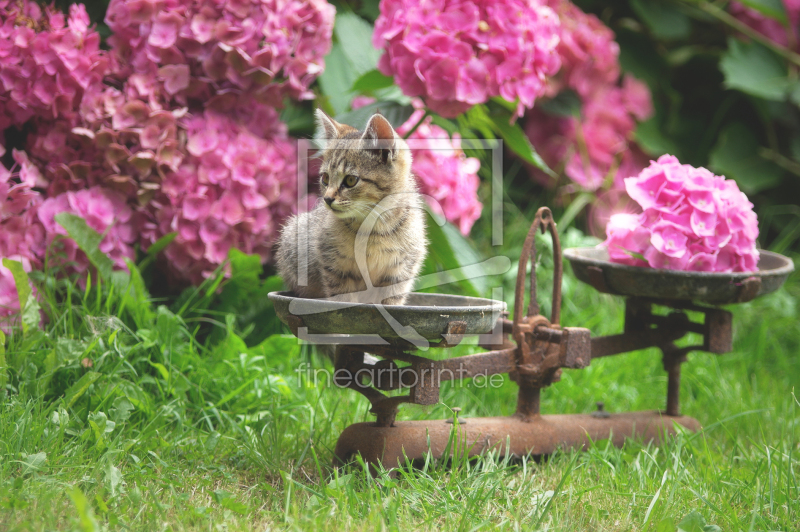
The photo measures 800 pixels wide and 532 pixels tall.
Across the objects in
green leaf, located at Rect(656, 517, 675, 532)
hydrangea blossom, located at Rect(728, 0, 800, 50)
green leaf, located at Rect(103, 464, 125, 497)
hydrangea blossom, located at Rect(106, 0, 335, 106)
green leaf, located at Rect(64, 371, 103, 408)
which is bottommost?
green leaf, located at Rect(656, 517, 675, 532)

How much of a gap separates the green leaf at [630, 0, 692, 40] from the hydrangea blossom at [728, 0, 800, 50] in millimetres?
331

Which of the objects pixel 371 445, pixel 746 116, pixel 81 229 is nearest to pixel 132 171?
pixel 81 229

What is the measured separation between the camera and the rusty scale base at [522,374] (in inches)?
62.7

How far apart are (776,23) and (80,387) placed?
3852 millimetres

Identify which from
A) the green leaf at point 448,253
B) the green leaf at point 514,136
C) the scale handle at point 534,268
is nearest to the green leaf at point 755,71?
the green leaf at point 514,136

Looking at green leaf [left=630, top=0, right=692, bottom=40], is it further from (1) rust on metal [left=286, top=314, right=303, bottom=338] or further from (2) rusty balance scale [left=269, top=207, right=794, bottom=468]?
(1) rust on metal [left=286, top=314, right=303, bottom=338]

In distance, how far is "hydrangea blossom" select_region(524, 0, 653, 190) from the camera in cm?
337

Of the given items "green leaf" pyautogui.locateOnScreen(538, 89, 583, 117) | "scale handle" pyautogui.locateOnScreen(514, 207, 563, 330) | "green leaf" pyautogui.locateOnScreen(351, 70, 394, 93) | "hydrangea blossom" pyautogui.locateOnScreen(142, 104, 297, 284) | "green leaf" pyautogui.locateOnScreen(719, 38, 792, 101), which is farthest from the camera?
"green leaf" pyautogui.locateOnScreen(538, 89, 583, 117)

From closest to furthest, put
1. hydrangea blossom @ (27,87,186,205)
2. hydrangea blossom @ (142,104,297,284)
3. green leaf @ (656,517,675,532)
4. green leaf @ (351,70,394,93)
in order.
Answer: green leaf @ (656,517,675,532), hydrangea blossom @ (27,87,186,205), hydrangea blossom @ (142,104,297,284), green leaf @ (351,70,394,93)

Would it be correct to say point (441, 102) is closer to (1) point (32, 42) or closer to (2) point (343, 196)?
(2) point (343, 196)

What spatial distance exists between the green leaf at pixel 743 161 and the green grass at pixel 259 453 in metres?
1.36

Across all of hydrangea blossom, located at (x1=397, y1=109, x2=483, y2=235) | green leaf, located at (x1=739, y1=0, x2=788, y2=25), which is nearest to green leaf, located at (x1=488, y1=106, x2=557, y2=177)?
hydrangea blossom, located at (x1=397, y1=109, x2=483, y2=235)

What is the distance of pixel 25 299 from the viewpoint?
1.89 m

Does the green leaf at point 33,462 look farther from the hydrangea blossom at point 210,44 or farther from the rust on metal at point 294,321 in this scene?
the hydrangea blossom at point 210,44
